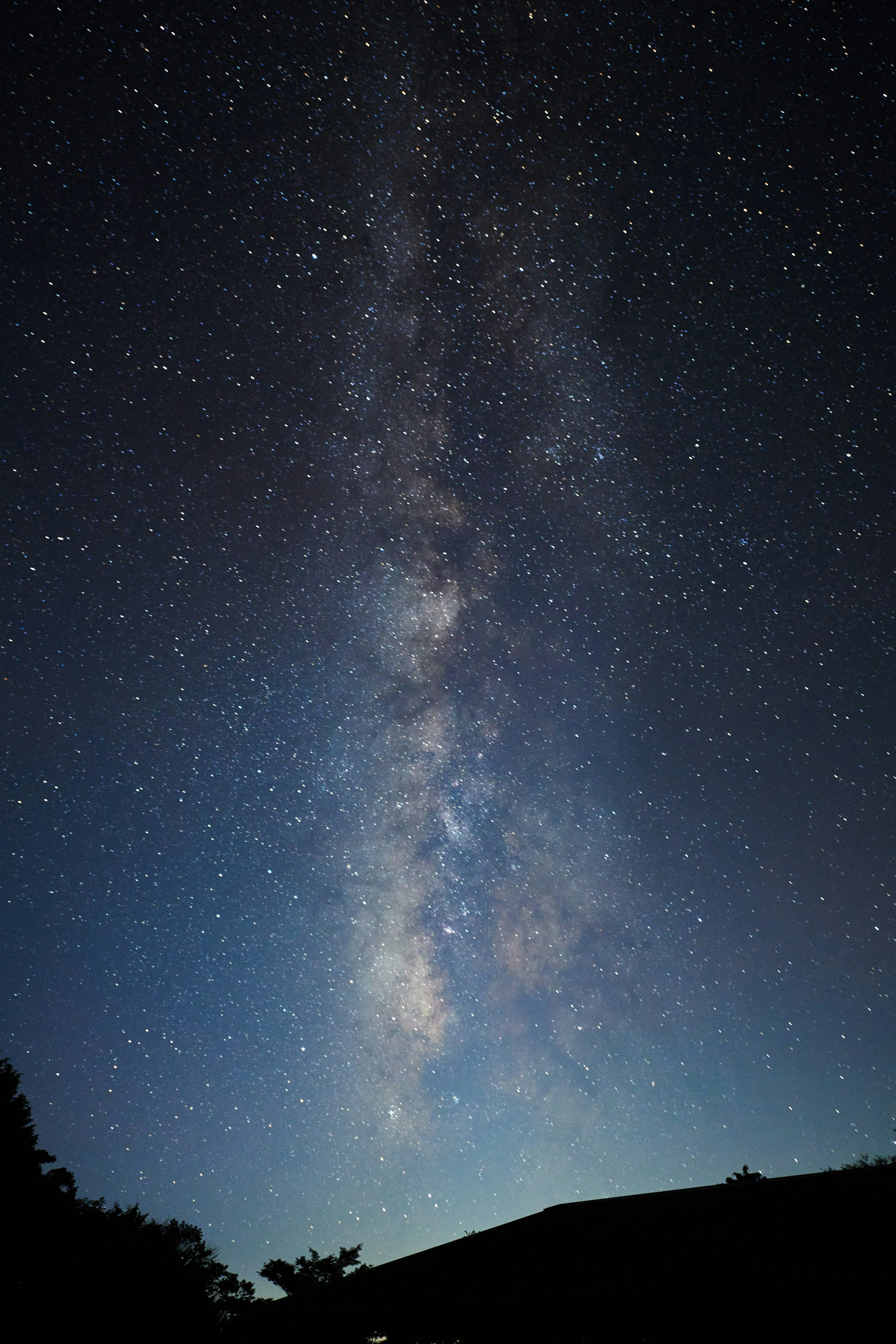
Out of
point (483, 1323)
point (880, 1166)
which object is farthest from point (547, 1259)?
point (880, 1166)

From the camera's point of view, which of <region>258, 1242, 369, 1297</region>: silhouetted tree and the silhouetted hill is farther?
<region>258, 1242, 369, 1297</region>: silhouetted tree

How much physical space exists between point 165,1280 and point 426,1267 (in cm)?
2663

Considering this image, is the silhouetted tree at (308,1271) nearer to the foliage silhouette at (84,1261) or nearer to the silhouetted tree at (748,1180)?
the foliage silhouette at (84,1261)

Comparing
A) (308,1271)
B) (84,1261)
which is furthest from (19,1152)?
(308,1271)

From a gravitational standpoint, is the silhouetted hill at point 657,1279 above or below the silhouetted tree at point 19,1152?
below

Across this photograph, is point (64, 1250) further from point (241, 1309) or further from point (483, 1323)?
point (483, 1323)

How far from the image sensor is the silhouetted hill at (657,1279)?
11.5 feet

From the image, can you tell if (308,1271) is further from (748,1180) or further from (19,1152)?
(748,1180)

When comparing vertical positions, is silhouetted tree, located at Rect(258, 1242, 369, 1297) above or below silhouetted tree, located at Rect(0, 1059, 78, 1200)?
below

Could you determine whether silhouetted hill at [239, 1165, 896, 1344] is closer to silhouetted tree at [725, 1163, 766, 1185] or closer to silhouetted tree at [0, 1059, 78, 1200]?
silhouetted tree at [725, 1163, 766, 1185]

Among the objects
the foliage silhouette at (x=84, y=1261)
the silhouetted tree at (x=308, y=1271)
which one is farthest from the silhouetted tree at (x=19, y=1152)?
the silhouetted tree at (x=308, y=1271)

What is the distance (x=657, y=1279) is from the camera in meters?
3.96

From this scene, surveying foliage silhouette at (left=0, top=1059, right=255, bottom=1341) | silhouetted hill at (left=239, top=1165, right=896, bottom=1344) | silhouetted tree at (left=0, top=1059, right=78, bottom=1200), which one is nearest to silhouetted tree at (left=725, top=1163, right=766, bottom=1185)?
silhouetted hill at (left=239, top=1165, right=896, bottom=1344)

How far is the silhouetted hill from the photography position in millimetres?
3504
